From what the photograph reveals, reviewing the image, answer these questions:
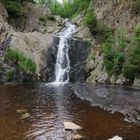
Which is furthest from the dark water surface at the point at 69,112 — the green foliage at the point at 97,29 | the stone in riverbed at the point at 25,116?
the green foliage at the point at 97,29

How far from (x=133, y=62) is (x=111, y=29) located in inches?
408

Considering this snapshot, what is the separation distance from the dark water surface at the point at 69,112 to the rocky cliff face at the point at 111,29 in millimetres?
6279

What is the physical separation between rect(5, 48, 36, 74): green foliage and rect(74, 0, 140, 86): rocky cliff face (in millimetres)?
7505

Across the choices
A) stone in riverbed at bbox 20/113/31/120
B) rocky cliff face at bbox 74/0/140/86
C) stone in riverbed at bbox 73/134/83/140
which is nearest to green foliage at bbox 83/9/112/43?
rocky cliff face at bbox 74/0/140/86

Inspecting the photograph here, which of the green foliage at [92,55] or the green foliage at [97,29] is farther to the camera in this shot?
the green foliage at [97,29]

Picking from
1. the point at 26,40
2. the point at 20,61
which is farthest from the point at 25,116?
the point at 26,40

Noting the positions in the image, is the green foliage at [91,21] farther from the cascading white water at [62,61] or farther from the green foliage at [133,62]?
the green foliage at [133,62]

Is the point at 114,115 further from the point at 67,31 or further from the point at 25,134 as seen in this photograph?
the point at 67,31

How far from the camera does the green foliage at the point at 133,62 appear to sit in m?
36.5

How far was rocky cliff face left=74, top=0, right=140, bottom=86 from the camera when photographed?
40781 mm

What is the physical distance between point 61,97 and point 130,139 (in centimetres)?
1323

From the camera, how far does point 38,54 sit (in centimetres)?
4519

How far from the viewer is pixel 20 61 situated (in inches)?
1633

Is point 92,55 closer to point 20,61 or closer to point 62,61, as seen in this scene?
point 62,61
